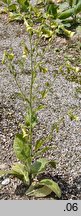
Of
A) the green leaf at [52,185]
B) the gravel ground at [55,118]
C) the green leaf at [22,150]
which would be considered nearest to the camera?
the green leaf at [52,185]

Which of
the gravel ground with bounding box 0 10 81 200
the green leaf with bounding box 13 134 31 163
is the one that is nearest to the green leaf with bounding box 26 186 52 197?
the gravel ground with bounding box 0 10 81 200

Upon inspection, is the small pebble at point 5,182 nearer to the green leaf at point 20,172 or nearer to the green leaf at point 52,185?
the green leaf at point 20,172

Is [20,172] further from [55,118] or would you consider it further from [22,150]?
[55,118]

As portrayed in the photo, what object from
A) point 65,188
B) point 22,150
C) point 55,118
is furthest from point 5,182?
point 55,118

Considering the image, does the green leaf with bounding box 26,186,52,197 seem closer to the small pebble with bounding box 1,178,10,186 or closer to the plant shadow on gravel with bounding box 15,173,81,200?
the plant shadow on gravel with bounding box 15,173,81,200

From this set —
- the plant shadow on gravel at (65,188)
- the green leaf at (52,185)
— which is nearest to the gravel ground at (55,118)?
the plant shadow on gravel at (65,188)

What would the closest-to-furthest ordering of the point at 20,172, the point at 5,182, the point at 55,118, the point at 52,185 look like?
the point at 52,185, the point at 20,172, the point at 5,182, the point at 55,118
